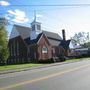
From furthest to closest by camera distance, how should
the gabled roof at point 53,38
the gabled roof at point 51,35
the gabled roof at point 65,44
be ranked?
the gabled roof at point 65,44 → the gabled roof at point 51,35 → the gabled roof at point 53,38

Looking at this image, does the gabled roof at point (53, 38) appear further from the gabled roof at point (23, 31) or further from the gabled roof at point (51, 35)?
the gabled roof at point (23, 31)

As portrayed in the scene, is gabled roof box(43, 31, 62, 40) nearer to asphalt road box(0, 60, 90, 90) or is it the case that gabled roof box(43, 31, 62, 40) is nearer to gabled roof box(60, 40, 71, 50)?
gabled roof box(60, 40, 71, 50)

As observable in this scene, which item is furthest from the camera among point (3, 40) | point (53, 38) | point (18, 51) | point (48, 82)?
point (53, 38)

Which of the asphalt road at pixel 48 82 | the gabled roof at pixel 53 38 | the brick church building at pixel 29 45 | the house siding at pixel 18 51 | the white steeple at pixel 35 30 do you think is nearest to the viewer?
the asphalt road at pixel 48 82

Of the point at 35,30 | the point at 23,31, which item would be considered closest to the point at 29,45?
the point at 35,30

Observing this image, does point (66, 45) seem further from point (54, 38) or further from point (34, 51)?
point (34, 51)

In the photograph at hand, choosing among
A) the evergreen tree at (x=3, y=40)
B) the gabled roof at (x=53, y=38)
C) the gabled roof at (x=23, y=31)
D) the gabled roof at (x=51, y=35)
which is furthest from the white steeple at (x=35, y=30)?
the evergreen tree at (x=3, y=40)

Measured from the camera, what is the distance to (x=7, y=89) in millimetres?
10711

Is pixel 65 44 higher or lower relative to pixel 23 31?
lower

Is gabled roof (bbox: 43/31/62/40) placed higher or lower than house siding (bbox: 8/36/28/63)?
higher

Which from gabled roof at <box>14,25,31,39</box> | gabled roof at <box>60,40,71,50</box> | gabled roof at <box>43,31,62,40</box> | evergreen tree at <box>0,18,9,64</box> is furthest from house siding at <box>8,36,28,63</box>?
gabled roof at <box>60,40,71,50</box>

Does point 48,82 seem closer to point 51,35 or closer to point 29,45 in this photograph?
point 29,45

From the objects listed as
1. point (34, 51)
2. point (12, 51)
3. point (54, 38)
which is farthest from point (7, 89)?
point (54, 38)

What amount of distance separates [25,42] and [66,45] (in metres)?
20.7
